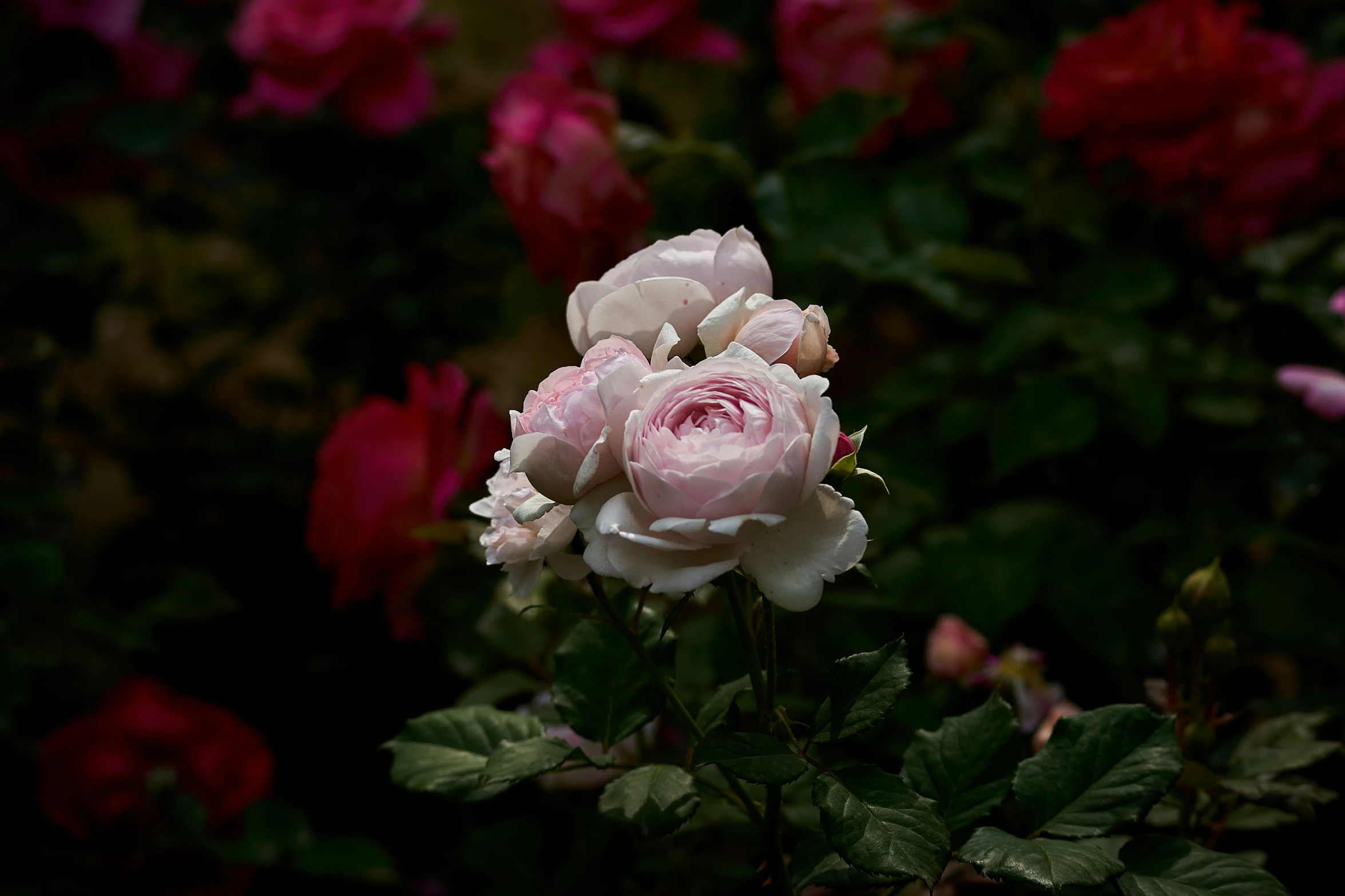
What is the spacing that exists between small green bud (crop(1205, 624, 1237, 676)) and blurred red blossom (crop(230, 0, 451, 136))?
903mm

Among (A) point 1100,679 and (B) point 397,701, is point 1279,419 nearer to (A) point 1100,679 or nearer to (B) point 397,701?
(A) point 1100,679

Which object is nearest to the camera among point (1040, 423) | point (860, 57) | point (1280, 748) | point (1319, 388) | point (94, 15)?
point (1280, 748)

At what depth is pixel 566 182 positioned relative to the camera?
2.69 feet

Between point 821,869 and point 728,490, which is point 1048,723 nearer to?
point 821,869

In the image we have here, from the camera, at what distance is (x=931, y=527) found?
89cm

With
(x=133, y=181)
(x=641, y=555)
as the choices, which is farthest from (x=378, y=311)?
(x=641, y=555)

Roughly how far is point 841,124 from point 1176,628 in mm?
492

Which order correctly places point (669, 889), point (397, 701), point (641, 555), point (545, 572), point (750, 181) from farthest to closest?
point (397, 701)
point (750, 181)
point (545, 572)
point (669, 889)
point (641, 555)

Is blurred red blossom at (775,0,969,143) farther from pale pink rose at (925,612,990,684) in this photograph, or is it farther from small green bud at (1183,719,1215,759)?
small green bud at (1183,719,1215,759)

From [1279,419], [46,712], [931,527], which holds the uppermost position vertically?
[1279,419]

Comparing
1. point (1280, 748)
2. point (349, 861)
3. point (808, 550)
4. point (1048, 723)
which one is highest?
point (808, 550)

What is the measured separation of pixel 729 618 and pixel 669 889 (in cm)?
18

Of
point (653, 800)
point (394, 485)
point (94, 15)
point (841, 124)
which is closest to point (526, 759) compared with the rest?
point (653, 800)

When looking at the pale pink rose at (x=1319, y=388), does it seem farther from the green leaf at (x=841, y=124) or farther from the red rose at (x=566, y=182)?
the red rose at (x=566, y=182)
